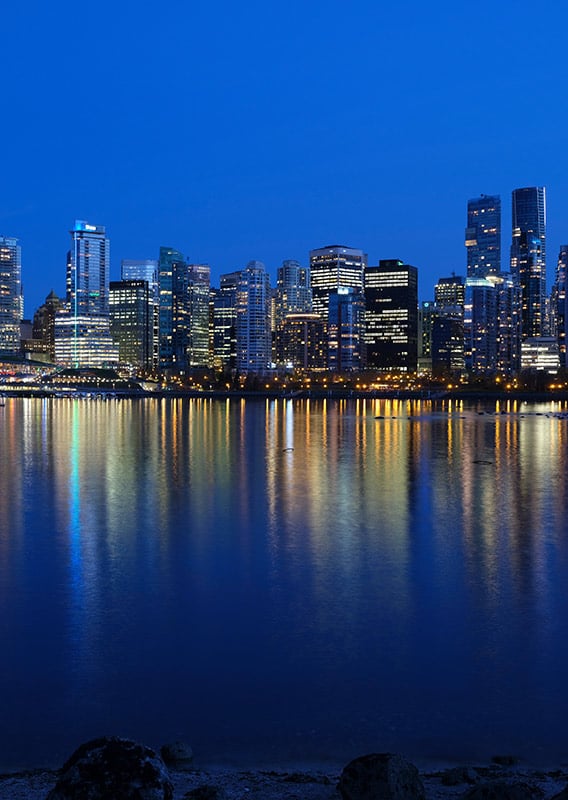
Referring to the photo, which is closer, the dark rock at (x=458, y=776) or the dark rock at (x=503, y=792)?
the dark rock at (x=503, y=792)

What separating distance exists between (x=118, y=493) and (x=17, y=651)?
51.4 ft

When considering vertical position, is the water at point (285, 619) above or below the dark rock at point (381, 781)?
below

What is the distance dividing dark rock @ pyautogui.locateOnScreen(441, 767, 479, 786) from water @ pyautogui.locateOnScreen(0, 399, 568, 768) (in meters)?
0.61

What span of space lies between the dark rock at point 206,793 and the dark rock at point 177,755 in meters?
0.86

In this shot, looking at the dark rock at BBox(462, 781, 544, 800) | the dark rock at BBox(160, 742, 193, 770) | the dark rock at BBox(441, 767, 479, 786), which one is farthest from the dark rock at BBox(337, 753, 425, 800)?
the dark rock at BBox(160, 742, 193, 770)

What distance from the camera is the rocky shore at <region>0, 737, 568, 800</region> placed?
6.55 m

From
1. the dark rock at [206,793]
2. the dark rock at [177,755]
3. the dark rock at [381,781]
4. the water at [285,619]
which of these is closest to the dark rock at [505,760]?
the water at [285,619]

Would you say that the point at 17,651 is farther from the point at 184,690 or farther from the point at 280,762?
the point at 280,762

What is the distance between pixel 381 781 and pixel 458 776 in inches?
49.9

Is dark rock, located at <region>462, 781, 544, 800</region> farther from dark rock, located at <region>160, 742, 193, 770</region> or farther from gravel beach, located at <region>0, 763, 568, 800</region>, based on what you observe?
dark rock, located at <region>160, 742, 193, 770</region>

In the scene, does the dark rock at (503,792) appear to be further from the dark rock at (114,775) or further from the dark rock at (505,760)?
the dark rock at (114,775)

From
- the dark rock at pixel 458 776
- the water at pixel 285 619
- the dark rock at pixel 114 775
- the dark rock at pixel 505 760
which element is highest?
the dark rock at pixel 114 775

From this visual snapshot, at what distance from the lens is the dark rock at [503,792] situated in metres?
6.59

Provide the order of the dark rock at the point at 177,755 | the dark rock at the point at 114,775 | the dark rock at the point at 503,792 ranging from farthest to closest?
the dark rock at the point at 177,755 < the dark rock at the point at 503,792 < the dark rock at the point at 114,775
